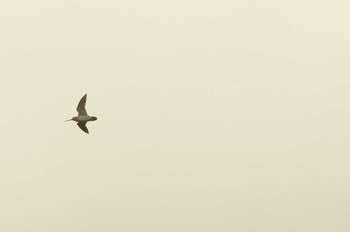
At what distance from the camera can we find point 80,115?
2572cm
